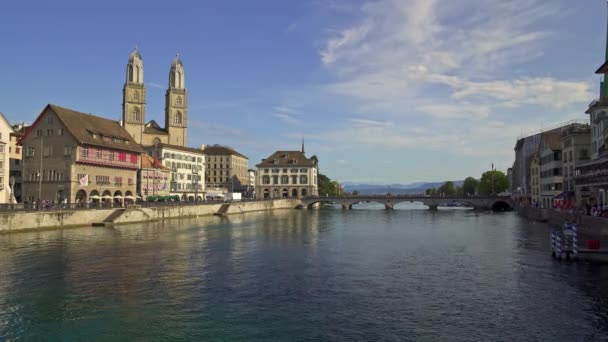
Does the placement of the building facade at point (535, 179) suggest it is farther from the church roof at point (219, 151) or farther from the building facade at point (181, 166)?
the church roof at point (219, 151)

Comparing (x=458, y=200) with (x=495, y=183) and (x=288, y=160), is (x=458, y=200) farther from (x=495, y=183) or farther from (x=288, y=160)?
(x=288, y=160)

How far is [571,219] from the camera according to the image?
179 feet

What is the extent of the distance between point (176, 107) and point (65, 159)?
9786 cm

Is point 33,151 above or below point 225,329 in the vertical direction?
above

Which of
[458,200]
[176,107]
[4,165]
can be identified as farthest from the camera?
[176,107]

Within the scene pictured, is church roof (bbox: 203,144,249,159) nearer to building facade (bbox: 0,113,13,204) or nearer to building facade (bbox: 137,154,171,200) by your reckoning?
building facade (bbox: 137,154,171,200)

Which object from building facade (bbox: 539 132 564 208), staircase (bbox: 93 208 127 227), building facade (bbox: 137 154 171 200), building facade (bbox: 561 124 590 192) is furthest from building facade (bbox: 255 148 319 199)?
staircase (bbox: 93 208 127 227)

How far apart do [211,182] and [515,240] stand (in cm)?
14459

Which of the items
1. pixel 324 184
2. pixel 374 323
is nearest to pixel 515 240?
pixel 374 323

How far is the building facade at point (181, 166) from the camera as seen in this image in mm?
122300

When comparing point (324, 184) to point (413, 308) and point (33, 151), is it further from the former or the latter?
point (413, 308)

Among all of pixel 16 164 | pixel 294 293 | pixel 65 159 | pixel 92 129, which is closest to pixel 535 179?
pixel 92 129

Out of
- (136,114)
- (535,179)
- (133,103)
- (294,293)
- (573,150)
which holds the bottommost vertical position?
(294,293)

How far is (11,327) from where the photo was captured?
20250mm
